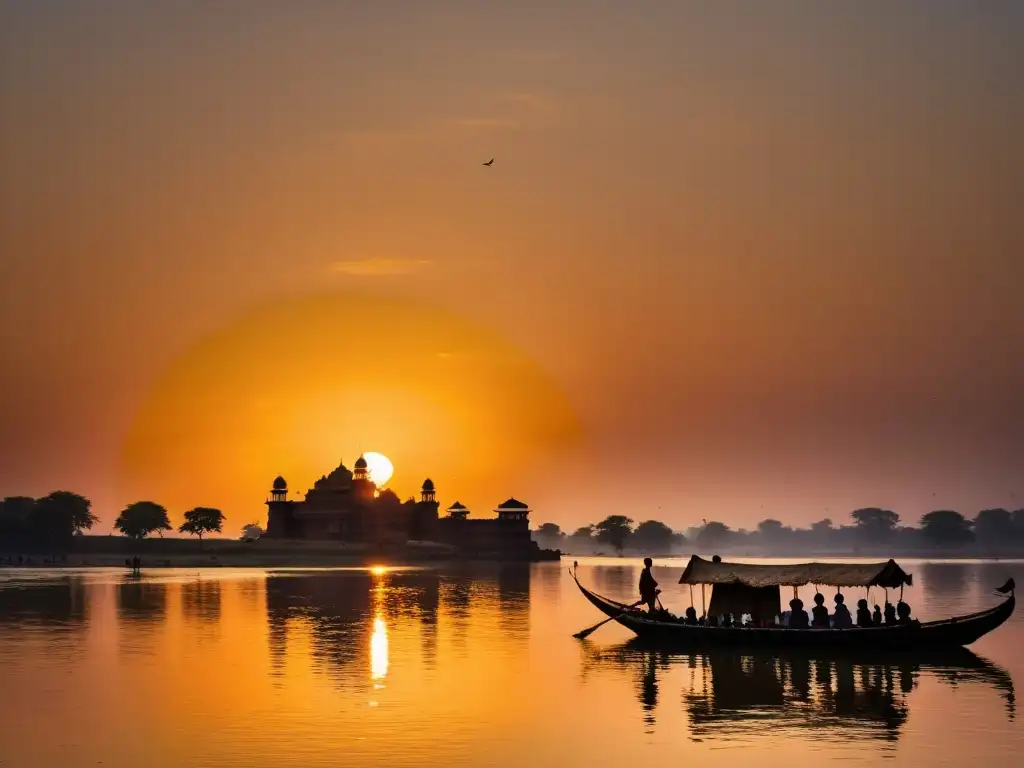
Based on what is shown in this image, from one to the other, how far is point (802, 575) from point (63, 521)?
124887 millimetres

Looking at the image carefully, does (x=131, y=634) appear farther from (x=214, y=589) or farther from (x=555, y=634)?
(x=214, y=589)

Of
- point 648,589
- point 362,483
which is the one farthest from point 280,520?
point 648,589

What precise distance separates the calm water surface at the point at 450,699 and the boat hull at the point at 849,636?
0.71m

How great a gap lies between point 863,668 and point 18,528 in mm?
130303

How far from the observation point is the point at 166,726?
2697 cm

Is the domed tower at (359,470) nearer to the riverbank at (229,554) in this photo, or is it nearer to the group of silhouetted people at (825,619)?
the riverbank at (229,554)

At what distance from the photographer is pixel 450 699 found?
30.8 m

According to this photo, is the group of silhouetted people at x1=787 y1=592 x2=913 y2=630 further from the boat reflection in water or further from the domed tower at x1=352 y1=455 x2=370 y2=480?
the domed tower at x1=352 y1=455 x2=370 y2=480

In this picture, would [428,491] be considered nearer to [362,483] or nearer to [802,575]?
[362,483]

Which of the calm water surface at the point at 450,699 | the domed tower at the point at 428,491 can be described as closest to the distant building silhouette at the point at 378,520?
the domed tower at the point at 428,491

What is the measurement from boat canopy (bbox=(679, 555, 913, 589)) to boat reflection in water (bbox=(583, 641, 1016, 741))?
2.03 metres

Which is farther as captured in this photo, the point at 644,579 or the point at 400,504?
the point at 400,504

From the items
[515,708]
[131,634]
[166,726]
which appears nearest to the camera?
[166,726]

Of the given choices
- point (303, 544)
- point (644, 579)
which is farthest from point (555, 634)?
point (303, 544)
